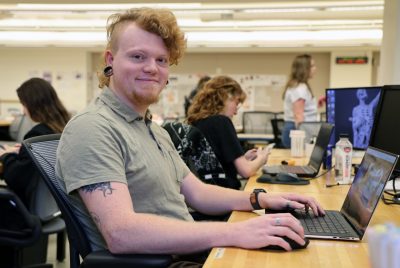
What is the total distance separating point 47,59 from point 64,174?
9044 millimetres

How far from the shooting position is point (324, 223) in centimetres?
141

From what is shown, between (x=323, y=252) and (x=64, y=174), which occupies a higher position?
(x=64, y=174)

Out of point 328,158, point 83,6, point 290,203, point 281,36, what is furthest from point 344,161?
point 281,36

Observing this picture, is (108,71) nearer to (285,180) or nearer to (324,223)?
(324,223)

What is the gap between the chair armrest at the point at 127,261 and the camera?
3.72 feet

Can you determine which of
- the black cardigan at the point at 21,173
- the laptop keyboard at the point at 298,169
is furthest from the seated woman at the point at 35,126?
the laptop keyboard at the point at 298,169

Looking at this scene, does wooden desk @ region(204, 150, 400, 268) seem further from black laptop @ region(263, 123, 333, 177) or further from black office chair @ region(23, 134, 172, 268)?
black laptop @ region(263, 123, 333, 177)

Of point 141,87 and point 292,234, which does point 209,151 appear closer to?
point 141,87

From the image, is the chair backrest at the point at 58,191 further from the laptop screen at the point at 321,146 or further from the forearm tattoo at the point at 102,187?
the laptop screen at the point at 321,146

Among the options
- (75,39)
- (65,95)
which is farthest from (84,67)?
(75,39)

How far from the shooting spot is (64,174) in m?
1.22

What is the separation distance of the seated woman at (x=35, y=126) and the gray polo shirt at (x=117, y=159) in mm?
1150

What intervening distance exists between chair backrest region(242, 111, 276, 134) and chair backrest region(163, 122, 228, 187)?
5.05 metres

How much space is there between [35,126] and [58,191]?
1387 millimetres
